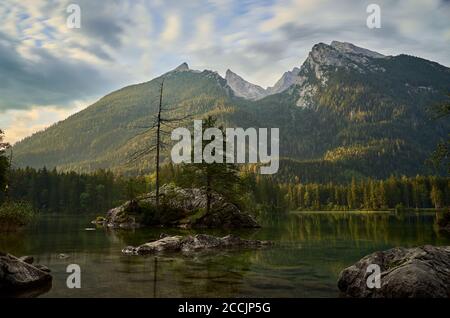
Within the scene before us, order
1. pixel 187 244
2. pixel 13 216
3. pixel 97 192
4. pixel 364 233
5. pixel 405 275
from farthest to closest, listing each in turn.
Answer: pixel 97 192 < pixel 13 216 < pixel 364 233 < pixel 187 244 < pixel 405 275

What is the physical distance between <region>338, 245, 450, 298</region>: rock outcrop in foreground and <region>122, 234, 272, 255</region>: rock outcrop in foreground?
1418cm

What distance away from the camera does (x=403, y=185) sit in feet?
655

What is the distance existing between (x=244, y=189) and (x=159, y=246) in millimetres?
34623

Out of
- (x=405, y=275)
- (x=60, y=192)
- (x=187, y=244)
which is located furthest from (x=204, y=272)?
(x=60, y=192)

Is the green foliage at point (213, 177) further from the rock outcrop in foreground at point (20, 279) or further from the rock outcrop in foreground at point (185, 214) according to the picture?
the rock outcrop in foreground at point (20, 279)

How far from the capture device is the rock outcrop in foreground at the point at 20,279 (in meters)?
13.5

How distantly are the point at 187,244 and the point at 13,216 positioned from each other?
28.9 metres

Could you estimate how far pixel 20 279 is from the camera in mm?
14195

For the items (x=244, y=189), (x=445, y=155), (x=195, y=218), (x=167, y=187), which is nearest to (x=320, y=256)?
(x=445, y=155)

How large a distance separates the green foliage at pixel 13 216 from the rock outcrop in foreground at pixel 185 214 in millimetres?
12198

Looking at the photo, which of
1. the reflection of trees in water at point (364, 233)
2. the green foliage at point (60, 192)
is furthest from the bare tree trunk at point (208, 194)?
the green foliage at point (60, 192)

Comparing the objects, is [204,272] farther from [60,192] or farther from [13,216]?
[60,192]

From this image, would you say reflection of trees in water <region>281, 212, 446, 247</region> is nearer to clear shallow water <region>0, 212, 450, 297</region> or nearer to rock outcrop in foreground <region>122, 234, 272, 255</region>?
rock outcrop in foreground <region>122, 234, 272, 255</region>
